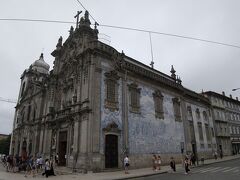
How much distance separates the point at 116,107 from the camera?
77.3 feet

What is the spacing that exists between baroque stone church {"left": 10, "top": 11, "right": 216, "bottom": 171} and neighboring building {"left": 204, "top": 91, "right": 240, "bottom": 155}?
1016 cm

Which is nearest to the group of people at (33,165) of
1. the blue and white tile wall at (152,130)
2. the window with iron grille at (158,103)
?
the blue and white tile wall at (152,130)

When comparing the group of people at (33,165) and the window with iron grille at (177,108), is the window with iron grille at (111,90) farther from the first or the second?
the window with iron grille at (177,108)

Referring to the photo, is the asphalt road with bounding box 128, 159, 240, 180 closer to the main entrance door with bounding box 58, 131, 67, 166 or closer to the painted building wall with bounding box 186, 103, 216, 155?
the main entrance door with bounding box 58, 131, 67, 166

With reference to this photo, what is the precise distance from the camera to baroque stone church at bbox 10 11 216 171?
70.8ft

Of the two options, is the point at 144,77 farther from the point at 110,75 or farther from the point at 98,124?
the point at 98,124

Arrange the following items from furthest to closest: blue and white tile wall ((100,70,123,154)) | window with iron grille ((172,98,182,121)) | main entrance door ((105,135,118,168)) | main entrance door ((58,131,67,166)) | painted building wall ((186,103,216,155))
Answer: painted building wall ((186,103,216,155))
window with iron grille ((172,98,182,121))
main entrance door ((58,131,67,166))
blue and white tile wall ((100,70,123,154))
main entrance door ((105,135,118,168))

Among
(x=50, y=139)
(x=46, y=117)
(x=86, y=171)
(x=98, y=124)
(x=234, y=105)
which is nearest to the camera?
(x=86, y=171)

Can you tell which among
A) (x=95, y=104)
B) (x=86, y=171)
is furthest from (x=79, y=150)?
(x=95, y=104)

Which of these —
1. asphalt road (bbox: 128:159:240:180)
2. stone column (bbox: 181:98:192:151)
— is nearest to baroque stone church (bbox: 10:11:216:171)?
stone column (bbox: 181:98:192:151)

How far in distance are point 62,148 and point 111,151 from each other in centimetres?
658

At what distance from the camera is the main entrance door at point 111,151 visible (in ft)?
69.9

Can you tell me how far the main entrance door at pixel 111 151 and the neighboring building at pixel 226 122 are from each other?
90.5 feet

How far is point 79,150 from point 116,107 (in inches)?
223
